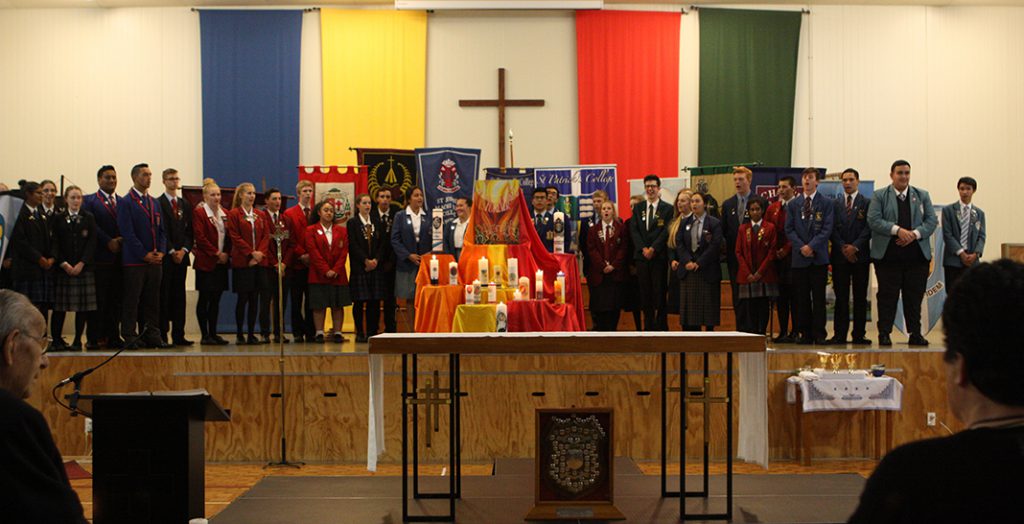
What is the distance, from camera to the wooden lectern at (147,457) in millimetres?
4770

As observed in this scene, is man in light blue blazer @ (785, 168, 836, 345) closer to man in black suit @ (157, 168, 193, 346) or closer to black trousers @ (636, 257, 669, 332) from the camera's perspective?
black trousers @ (636, 257, 669, 332)

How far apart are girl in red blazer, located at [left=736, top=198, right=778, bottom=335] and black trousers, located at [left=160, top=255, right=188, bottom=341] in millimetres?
5519

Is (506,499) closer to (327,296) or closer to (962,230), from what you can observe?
(327,296)

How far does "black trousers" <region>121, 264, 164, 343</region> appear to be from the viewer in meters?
8.92

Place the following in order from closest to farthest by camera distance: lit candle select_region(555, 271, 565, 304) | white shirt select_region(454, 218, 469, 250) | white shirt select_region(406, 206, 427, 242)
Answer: lit candle select_region(555, 271, 565, 304)
white shirt select_region(406, 206, 427, 242)
white shirt select_region(454, 218, 469, 250)

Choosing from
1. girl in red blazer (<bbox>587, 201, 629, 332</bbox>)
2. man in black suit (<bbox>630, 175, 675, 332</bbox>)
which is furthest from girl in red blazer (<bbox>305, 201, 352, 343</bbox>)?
man in black suit (<bbox>630, 175, 675, 332</bbox>)

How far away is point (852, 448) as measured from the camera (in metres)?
8.17

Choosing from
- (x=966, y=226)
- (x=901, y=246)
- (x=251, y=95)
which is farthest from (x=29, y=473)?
(x=251, y=95)

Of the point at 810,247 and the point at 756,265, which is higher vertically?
the point at 810,247

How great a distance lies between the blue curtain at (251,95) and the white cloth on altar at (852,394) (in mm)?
8459

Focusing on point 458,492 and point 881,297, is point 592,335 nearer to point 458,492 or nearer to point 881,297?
point 458,492

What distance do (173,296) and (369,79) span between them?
214 inches

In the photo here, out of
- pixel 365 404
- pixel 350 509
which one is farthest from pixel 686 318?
pixel 350 509

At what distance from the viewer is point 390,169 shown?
11875 millimetres
